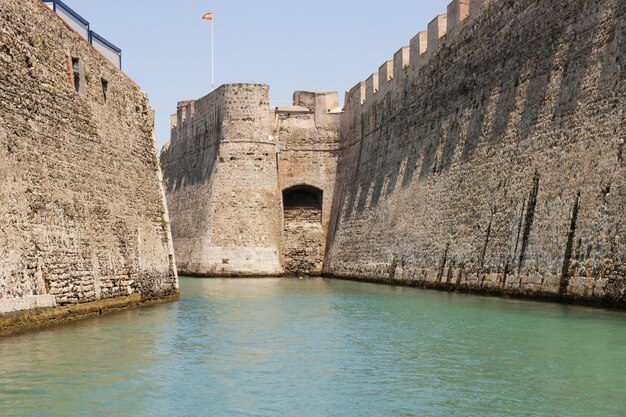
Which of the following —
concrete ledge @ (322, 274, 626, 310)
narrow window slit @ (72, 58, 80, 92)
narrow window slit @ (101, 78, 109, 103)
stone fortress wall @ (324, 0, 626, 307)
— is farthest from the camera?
narrow window slit @ (101, 78, 109, 103)

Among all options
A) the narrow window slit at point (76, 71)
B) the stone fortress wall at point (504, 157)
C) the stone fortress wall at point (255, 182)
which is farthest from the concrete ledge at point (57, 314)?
the stone fortress wall at point (255, 182)

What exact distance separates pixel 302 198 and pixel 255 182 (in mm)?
2827

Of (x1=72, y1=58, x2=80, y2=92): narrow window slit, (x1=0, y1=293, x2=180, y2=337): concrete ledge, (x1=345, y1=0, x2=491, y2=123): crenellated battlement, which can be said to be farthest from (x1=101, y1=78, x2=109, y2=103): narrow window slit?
(x1=345, y1=0, x2=491, y2=123): crenellated battlement

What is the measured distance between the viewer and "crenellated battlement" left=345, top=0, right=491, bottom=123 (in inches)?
920

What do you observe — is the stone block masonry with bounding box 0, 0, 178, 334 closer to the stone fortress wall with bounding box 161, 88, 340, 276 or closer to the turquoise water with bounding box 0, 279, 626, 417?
the turquoise water with bounding box 0, 279, 626, 417

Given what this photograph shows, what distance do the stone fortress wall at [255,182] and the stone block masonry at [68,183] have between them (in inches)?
535

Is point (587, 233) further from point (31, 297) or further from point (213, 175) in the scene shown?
point (213, 175)

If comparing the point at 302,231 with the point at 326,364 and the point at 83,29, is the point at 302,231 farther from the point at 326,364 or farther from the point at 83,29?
the point at 326,364

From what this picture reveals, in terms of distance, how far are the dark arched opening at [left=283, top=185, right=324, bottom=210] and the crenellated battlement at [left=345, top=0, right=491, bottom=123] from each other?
3124mm

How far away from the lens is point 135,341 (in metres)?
12.0

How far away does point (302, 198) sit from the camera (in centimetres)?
3559

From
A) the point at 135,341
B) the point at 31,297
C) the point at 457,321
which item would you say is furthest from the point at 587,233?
the point at 31,297

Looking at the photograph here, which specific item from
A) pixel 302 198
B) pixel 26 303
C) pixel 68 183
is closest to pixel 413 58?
pixel 302 198

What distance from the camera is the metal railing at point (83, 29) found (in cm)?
1642
